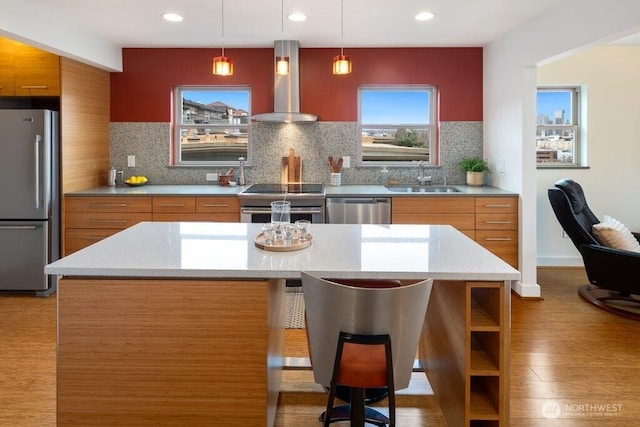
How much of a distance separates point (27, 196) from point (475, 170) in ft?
13.7

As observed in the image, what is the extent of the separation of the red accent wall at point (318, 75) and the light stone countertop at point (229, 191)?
0.87 metres

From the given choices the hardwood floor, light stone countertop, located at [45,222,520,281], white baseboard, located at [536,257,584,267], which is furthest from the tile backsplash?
light stone countertop, located at [45,222,520,281]

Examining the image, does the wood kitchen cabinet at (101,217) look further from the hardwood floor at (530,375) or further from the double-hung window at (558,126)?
the double-hung window at (558,126)

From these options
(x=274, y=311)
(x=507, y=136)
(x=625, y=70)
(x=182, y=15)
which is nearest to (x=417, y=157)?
(x=507, y=136)

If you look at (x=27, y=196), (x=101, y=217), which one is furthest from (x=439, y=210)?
(x=27, y=196)

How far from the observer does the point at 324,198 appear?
14.4 ft

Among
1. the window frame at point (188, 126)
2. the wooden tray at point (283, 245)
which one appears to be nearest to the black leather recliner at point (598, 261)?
the wooden tray at point (283, 245)

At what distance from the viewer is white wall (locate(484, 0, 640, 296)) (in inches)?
129

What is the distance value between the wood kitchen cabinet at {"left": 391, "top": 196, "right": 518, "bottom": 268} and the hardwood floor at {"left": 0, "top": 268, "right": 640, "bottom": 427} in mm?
677

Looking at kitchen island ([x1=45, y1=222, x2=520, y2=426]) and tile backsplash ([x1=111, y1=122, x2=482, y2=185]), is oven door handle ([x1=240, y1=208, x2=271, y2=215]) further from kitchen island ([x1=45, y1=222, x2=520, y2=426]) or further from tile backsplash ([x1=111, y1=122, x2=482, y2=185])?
kitchen island ([x1=45, y1=222, x2=520, y2=426])

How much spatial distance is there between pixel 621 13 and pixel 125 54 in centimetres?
442

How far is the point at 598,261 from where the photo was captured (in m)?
3.90

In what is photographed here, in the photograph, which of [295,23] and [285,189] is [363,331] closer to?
[285,189]

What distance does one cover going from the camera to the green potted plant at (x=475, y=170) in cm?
497
